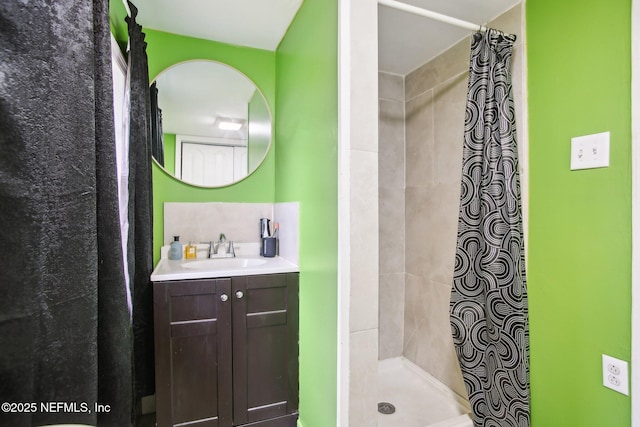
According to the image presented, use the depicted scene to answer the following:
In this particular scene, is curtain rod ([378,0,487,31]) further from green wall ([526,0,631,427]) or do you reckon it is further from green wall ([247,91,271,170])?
green wall ([247,91,271,170])

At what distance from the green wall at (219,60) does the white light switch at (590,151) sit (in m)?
1.71

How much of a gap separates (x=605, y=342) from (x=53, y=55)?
6.21ft

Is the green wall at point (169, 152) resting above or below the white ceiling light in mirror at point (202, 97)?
below

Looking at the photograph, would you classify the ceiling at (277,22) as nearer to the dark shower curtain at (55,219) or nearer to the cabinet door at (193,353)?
the dark shower curtain at (55,219)

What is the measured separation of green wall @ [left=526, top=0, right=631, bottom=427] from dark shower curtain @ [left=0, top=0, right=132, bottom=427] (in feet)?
5.36

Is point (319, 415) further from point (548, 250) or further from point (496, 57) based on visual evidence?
point (496, 57)

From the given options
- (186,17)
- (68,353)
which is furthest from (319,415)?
(186,17)

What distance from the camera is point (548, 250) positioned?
1.34m

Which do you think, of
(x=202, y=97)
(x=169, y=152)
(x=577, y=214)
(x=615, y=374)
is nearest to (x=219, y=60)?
(x=202, y=97)

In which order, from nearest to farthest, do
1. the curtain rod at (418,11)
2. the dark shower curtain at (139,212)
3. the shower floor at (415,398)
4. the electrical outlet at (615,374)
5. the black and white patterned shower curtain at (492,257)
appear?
the electrical outlet at (615,374) < the curtain rod at (418,11) < the black and white patterned shower curtain at (492,257) < the dark shower curtain at (139,212) < the shower floor at (415,398)

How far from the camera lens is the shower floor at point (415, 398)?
1.72m

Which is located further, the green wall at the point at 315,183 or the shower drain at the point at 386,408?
the shower drain at the point at 386,408

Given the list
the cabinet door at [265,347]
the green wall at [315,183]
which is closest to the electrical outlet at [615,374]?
the green wall at [315,183]

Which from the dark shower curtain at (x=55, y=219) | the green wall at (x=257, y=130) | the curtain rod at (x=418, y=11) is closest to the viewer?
the dark shower curtain at (x=55, y=219)
